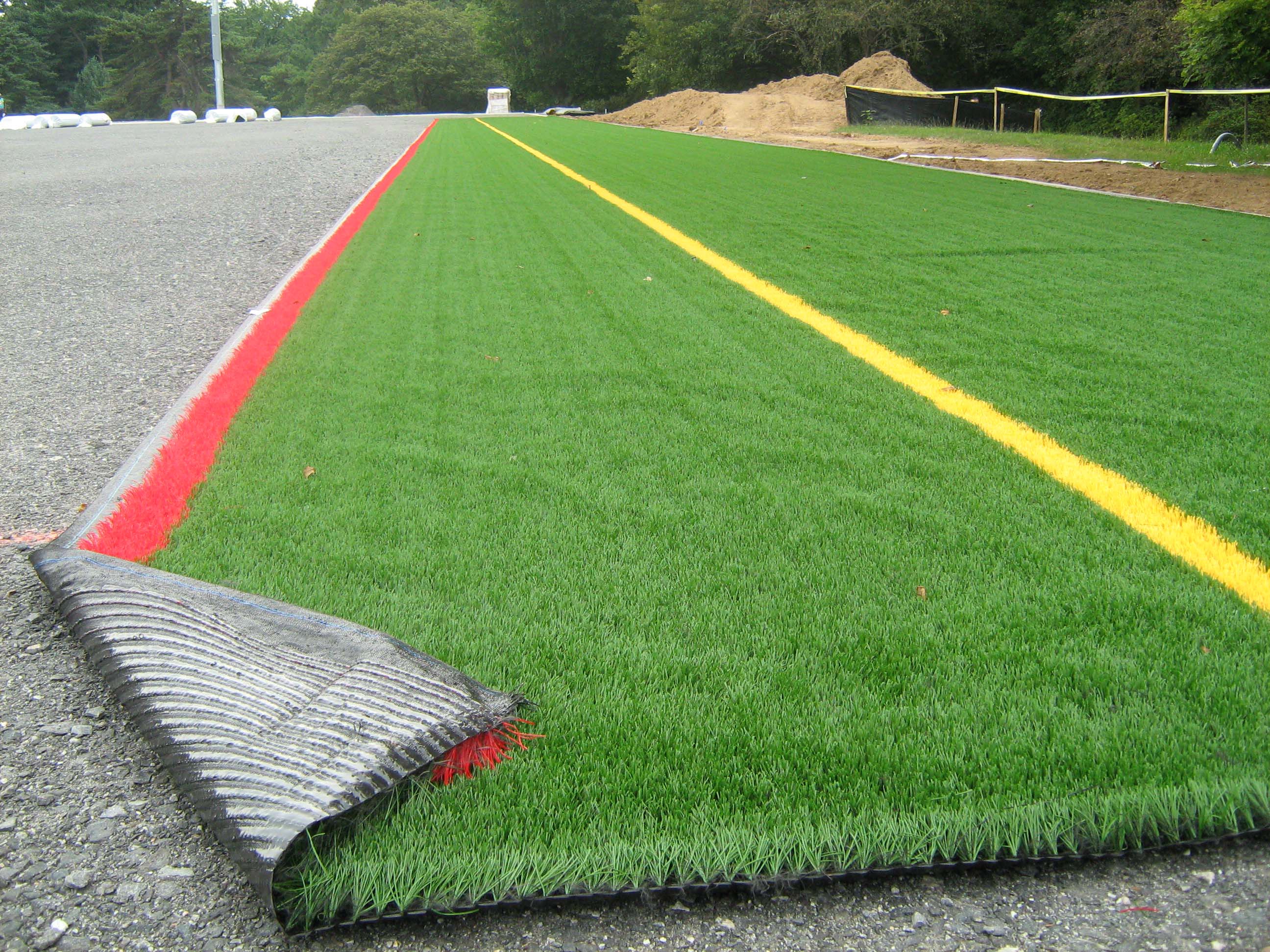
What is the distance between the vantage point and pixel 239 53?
6662cm

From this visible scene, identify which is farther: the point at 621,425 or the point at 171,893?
the point at 621,425

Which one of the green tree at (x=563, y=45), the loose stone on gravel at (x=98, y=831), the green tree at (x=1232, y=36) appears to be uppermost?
the green tree at (x=563, y=45)

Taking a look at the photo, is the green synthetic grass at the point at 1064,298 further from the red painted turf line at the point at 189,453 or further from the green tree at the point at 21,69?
the green tree at the point at 21,69

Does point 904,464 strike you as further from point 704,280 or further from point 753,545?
point 704,280

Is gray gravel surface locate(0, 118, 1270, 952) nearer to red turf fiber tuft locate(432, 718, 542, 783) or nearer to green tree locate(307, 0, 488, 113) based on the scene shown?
red turf fiber tuft locate(432, 718, 542, 783)

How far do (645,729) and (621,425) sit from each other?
67.4 inches

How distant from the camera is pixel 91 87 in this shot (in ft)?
207

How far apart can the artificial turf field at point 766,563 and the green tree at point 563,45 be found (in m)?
58.7

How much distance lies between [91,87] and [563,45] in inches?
1260

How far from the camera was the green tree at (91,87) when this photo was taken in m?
63.0

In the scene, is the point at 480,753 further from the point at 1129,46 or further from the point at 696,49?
the point at 696,49

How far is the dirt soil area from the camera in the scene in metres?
10.0

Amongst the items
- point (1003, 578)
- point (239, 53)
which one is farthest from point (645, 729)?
point (239, 53)

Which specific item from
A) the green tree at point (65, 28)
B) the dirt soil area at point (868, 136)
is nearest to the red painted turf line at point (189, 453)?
the dirt soil area at point (868, 136)
